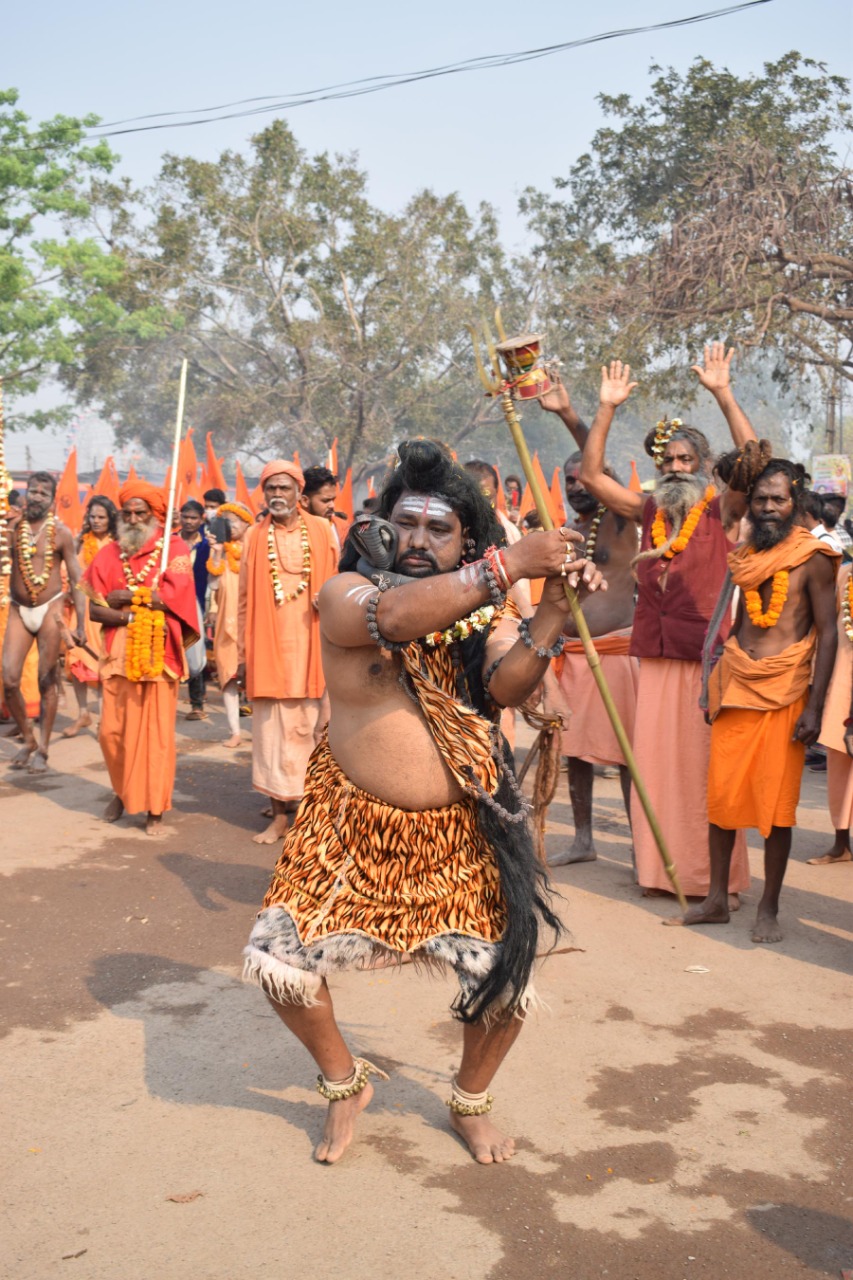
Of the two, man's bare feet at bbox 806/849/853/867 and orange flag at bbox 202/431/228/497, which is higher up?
orange flag at bbox 202/431/228/497

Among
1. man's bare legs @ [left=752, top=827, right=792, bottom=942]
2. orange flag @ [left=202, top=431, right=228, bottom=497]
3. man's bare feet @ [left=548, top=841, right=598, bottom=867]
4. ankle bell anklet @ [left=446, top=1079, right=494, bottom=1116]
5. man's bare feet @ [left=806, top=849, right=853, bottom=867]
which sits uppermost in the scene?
orange flag @ [left=202, top=431, right=228, bottom=497]

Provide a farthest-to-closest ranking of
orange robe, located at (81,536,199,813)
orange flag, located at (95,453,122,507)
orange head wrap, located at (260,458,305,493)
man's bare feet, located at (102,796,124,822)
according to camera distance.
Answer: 1. orange flag, located at (95,453,122,507)
2. man's bare feet, located at (102,796,124,822)
3. orange robe, located at (81,536,199,813)
4. orange head wrap, located at (260,458,305,493)

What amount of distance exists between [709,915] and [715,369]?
2491 mm

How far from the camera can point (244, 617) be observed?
766 cm

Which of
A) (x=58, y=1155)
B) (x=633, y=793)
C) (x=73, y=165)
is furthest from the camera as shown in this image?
(x=73, y=165)

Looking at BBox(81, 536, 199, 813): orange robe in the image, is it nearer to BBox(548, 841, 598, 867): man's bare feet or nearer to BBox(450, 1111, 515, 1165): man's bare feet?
BBox(548, 841, 598, 867): man's bare feet

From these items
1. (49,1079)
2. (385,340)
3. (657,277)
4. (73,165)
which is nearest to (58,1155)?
Answer: (49,1079)

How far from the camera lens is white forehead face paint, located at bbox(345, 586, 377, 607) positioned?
121 inches

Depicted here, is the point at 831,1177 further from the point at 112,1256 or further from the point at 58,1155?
the point at 58,1155

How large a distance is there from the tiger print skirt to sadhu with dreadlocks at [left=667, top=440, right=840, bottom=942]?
8.03 ft

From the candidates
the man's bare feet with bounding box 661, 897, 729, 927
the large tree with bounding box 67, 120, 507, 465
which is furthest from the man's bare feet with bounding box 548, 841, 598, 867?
the large tree with bounding box 67, 120, 507, 465

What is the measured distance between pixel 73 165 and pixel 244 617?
97.3 ft

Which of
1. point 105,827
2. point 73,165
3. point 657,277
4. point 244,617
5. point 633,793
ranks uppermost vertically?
point 73,165

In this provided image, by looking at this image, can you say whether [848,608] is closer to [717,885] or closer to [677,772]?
[677,772]
